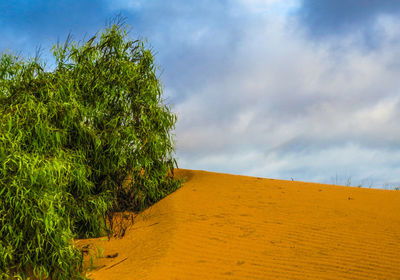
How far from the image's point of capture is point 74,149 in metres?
7.58

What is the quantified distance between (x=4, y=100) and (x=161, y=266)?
425 cm

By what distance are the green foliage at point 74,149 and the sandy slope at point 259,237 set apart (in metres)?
0.70

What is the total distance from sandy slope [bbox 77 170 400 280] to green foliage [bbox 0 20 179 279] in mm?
701

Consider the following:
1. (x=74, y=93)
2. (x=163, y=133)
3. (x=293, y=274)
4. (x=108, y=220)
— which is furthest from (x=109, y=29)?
(x=293, y=274)

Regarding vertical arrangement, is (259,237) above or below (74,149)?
below

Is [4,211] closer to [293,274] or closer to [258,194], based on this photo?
[293,274]

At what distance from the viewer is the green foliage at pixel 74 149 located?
5336 mm

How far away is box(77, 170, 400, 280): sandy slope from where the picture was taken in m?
5.55

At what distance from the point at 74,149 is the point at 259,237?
396 centimetres

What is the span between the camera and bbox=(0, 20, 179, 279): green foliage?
17.5 ft

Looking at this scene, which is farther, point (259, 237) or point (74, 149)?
point (74, 149)

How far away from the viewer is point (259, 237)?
21.6ft

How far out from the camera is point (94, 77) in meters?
8.35

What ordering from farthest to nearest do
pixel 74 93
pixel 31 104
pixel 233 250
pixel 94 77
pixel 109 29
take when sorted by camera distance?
pixel 109 29
pixel 94 77
pixel 74 93
pixel 31 104
pixel 233 250
